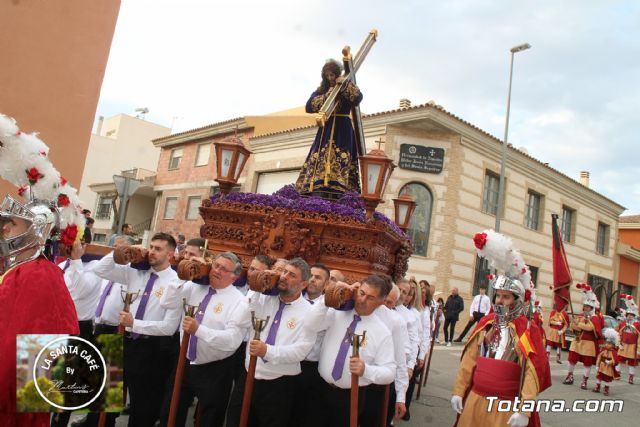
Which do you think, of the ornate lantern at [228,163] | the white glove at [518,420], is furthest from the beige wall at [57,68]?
the white glove at [518,420]

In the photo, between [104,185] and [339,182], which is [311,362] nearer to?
[339,182]

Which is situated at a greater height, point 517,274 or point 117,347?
point 517,274

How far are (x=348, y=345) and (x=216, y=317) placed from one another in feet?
4.05

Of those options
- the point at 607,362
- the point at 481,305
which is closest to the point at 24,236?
the point at 607,362

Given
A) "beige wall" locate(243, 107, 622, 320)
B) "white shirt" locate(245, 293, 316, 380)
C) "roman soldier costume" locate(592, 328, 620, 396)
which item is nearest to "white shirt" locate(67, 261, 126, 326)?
"white shirt" locate(245, 293, 316, 380)

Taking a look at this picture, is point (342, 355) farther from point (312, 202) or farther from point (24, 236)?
point (312, 202)

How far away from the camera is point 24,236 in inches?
118

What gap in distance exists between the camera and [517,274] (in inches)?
199

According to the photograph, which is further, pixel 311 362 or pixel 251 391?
pixel 311 362

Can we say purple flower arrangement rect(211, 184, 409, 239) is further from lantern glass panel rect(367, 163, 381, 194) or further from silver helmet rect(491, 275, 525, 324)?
silver helmet rect(491, 275, 525, 324)

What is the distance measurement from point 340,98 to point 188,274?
14.1 ft

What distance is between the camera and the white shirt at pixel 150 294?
4832 mm

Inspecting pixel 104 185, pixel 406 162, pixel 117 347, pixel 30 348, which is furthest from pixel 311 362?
pixel 104 185

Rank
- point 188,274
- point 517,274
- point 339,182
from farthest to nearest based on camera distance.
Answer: point 339,182
point 517,274
point 188,274
